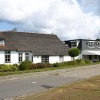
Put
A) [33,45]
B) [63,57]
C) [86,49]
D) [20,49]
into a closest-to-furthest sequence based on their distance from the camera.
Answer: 1. [20,49]
2. [33,45]
3. [63,57]
4. [86,49]

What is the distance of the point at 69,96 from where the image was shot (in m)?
12.8

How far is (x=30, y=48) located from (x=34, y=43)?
12.3 ft

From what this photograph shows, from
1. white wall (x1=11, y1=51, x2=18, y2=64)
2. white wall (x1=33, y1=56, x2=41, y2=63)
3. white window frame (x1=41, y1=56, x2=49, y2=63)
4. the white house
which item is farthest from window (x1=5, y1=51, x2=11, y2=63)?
white window frame (x1=41, y1=56, x2=49, y2=63)

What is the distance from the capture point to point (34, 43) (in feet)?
180

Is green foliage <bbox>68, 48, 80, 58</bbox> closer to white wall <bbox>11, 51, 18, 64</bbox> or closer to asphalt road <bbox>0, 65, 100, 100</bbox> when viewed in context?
white wall <bbox>11, 51, 18, 64</bbox>

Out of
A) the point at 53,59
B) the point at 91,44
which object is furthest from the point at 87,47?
the point at 53,59

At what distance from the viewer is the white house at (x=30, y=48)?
45700 mm

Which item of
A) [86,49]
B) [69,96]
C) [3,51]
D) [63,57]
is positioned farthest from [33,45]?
[69,96]

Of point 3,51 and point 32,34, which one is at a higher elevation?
point 32,34

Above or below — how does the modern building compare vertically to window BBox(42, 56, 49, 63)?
above

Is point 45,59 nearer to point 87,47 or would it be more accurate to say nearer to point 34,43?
point 34,43

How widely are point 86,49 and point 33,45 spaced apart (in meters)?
20.5

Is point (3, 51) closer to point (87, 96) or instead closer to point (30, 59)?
point (30, 59)

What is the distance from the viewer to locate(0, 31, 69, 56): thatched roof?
49219mm
